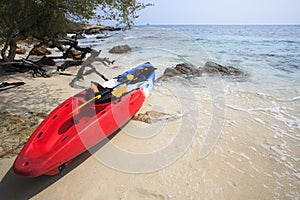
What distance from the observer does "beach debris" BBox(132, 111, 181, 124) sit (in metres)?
4.74

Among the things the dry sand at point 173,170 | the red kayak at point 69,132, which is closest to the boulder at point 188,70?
the dry sand at point 173,170

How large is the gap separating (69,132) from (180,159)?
6.60 feet

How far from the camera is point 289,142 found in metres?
4.19

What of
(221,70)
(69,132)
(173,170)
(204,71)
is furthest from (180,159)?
(221,70)

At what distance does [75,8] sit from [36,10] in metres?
2.37

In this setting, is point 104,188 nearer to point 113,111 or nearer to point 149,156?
point 149,156

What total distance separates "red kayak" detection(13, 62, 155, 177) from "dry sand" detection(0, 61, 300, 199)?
298 millimetres

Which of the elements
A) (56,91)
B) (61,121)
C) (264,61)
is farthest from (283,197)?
(264,61)

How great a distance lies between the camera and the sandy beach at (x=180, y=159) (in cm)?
284

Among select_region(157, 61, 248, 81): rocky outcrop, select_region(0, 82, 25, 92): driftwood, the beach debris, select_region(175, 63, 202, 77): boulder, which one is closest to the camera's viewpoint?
the beach debris

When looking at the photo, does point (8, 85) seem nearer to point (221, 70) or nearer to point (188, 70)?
point (188, 70)

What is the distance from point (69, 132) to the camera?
10.6 feet

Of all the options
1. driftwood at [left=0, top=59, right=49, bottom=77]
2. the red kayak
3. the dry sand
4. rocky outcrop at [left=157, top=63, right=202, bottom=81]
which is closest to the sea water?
the dry sand

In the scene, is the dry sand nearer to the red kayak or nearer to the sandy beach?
the sandy beach
